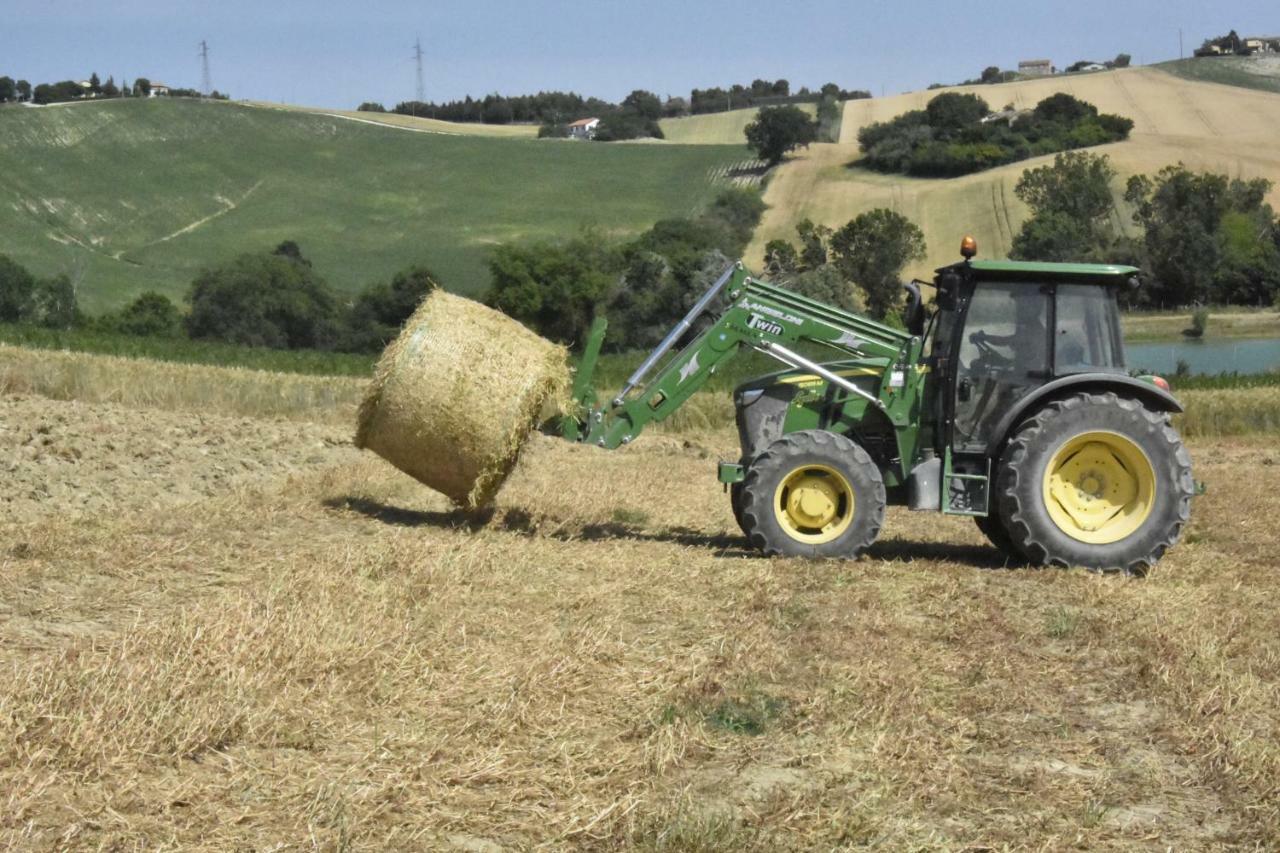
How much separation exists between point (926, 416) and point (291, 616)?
523 cm

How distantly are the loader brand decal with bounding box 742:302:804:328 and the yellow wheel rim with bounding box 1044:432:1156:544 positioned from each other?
2.09 metres

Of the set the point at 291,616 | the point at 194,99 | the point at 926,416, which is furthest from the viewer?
the point at 194,99

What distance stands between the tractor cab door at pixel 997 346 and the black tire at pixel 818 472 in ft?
2.46

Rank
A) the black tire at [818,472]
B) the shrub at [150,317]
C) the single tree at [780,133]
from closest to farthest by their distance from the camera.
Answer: the black tire at [818,472]
the shrub at [150,317]
the single tree at [780,133]

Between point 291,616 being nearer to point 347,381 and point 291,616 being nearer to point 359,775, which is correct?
point 359,775

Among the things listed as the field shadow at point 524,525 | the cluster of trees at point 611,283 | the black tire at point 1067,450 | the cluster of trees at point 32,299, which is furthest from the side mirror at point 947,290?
the cluster of trees at point 32,299

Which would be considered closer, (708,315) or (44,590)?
(44,590)

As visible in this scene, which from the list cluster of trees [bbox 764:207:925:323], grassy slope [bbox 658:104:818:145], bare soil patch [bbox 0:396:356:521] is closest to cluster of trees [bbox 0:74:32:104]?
grassy slope [bbox 658:104:818:145]

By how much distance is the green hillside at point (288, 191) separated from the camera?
58.2 metres

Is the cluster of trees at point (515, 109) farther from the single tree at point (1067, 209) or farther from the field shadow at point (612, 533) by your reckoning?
the field shadow at point (612, 533)

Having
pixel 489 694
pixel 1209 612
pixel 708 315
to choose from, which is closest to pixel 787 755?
pixel 489 694

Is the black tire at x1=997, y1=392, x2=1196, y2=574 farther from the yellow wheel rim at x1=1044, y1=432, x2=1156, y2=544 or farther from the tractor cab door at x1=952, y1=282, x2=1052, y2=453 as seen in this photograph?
the tractor cab door at x1=952, y1=282, x2=1052, y2=453

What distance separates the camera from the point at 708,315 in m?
11.5

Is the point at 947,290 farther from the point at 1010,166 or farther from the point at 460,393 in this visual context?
the point at 1010,166
